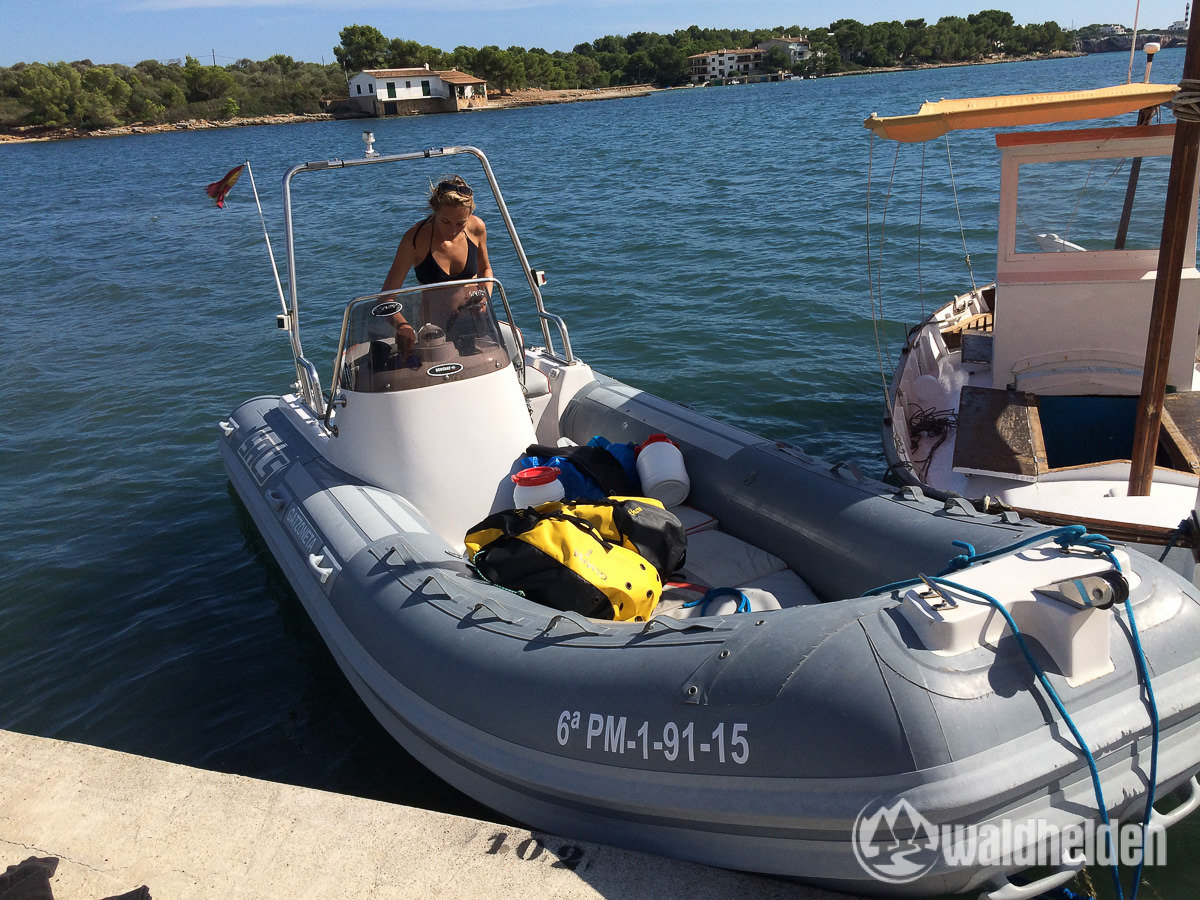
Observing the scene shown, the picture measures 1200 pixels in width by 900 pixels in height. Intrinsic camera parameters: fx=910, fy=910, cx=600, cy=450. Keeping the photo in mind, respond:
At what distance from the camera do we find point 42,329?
39.4 ft

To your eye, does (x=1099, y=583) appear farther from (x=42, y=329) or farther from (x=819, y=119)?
(x=819, y=119)

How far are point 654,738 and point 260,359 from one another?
887 centimetres

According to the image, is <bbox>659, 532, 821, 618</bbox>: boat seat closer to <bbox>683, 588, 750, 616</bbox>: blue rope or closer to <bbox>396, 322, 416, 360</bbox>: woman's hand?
<bbox>683, 588, 750, 616</bbox>: blue rope

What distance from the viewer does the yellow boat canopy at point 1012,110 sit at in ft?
15.7

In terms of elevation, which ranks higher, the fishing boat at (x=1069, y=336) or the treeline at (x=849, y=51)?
the treeline at (x=849, y=51)

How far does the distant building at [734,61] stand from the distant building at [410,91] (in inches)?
1722

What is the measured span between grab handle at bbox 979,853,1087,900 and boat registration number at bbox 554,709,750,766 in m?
0.75

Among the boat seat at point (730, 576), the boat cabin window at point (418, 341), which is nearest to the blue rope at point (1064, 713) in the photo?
the boat seat at point (730, 576)

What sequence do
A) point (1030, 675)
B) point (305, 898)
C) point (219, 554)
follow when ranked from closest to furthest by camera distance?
point (1030, 675) → point (305, 898) → point (219, 554)

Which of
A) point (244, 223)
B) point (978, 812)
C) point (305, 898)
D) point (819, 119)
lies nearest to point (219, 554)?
point (305, 898)

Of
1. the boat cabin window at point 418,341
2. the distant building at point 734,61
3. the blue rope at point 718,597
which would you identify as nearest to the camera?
the blue rope at point 718,597

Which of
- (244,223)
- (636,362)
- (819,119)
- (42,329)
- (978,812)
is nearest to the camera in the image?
(978,812)

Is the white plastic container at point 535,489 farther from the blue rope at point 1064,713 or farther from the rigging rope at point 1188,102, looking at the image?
the rigging rope at point 1188,102

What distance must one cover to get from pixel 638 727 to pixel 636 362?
6.89 meters
